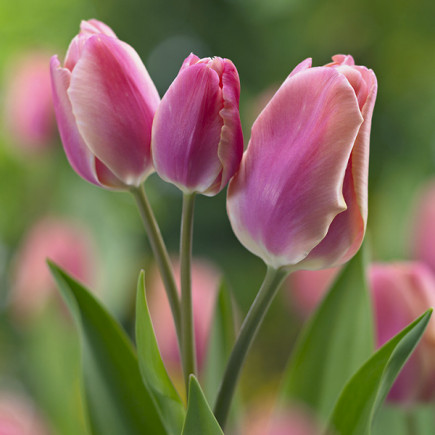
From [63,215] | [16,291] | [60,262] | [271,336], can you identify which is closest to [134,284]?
[63,215]

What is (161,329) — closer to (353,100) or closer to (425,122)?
(353,100)

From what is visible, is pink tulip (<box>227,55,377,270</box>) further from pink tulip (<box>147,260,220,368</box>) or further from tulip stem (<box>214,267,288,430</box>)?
pink tulip (<box>147,260,220,368</box>)

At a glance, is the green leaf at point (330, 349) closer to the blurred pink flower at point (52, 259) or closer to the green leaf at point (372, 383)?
the green leaf at point (372, 383)

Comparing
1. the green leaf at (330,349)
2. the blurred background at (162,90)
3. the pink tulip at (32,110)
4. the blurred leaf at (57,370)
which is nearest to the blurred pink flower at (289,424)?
the green leaf at (330,349)

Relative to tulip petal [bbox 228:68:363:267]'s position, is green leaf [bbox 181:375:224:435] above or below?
below

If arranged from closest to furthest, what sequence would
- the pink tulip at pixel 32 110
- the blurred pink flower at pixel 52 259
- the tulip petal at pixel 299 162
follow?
1. the tulip petal at pixel 299 162
2. the blurred pink flower at pixel 52 259
3. the pink tulip at pixel 32 110

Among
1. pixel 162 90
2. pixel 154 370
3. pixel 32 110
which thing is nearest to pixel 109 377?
pixel 154 370

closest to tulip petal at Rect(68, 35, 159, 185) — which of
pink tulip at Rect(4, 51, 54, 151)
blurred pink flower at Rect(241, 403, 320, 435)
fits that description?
blurred pink flower at Rect(241, 403, 320, 435)
